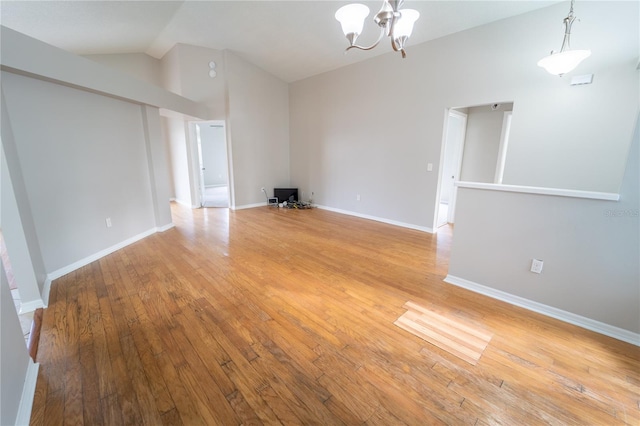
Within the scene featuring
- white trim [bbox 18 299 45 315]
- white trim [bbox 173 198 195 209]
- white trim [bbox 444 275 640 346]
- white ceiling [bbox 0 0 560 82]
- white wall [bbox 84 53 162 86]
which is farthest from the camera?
white trim [bbox 173 198 195 209]

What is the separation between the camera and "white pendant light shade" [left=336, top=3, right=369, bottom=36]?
1.86 meters

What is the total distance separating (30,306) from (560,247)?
4.42 meters

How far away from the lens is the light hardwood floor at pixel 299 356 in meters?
1.32

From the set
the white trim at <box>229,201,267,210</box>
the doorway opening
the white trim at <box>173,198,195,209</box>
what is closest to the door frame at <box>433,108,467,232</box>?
the doorway opening

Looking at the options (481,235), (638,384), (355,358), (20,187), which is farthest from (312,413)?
(20,187)

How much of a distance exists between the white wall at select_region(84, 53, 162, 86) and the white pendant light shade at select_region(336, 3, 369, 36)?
19.4 feet

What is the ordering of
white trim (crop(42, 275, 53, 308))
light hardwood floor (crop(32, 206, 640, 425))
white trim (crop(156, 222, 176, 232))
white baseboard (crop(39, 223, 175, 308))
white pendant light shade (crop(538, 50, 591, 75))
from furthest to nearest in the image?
white trim (crop(156, 222, 176, 232)) → white baseboard (crop(39, 223, 175, 308)) → white trim (crop(42, 275, 53, 308)) → white pendant light shade (crop(538, 50, 591, 75)) → light hardwood floor (crop(32, 206, 640, 425))

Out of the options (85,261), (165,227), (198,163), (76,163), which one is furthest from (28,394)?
(198,163)

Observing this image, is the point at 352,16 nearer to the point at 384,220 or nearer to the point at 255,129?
the point at 384,220

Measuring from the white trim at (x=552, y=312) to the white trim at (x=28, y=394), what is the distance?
314 centimetres

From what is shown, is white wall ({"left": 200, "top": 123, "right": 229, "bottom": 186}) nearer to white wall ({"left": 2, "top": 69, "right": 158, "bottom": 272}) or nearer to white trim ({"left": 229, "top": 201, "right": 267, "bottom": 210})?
white trim ({"left": 229, "top": 201, "right": 267, "bottom": 210})

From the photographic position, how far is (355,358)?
166 centimetres

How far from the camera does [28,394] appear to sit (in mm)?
1354

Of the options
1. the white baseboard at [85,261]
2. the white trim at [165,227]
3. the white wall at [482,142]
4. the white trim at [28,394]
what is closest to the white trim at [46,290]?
the white baseboard at [85,261]
